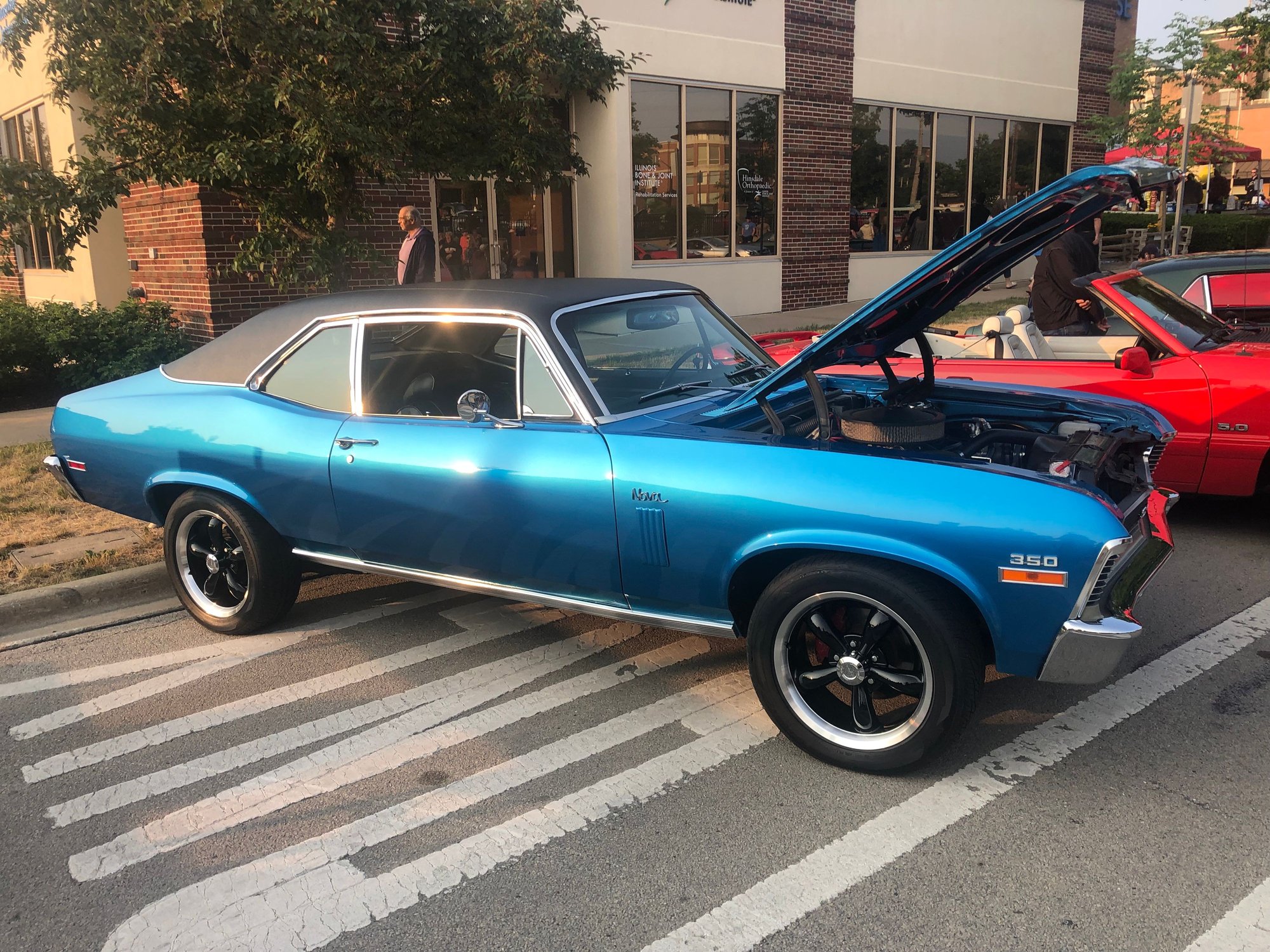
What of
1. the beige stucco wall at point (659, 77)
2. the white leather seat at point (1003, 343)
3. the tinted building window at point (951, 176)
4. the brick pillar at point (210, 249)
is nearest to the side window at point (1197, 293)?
the white leather seat at point (1003, 343)

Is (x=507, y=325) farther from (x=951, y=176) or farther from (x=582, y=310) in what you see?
(x=951, y=176)

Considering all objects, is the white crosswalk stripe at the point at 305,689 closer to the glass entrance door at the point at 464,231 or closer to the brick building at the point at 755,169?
the brick building at the point at 755,169

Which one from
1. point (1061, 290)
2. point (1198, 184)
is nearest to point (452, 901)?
point (1061, 290)

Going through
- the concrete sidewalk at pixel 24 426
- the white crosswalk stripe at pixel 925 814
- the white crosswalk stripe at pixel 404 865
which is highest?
the concrete sidewalk at pixel 24 426

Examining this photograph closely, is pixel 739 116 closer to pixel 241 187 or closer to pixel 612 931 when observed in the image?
pixel 241 187

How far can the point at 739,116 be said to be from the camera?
601 inches

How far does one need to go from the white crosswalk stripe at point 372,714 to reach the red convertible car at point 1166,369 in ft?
7.09

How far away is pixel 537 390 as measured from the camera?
3938mm

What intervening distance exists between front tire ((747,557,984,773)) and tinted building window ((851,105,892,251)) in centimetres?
1504

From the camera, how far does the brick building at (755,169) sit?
11.7 m

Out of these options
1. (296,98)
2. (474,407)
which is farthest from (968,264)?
(296,98)

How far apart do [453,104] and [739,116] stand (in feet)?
27.1

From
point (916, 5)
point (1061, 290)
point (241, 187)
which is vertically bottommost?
point (1061, 290)

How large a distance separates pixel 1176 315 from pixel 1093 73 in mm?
18076
